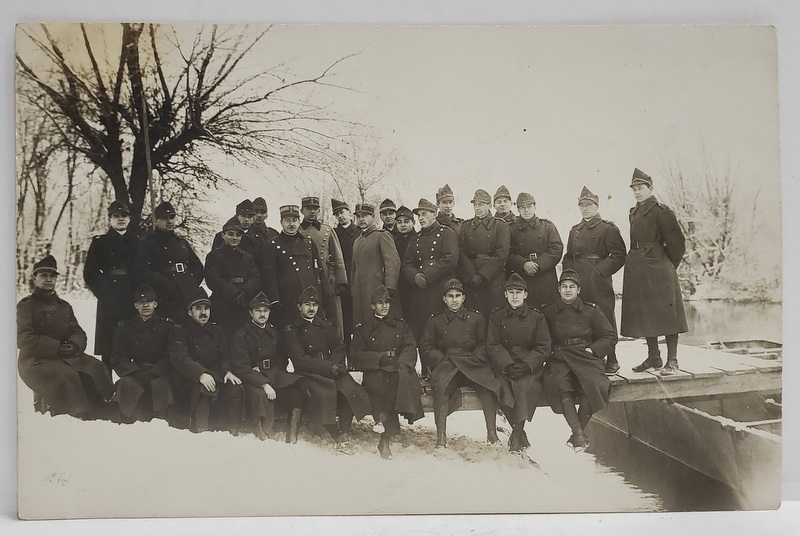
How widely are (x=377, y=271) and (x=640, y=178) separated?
1.42 m

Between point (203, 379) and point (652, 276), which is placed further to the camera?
point (652, 276)

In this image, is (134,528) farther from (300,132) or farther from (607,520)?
(607,520)

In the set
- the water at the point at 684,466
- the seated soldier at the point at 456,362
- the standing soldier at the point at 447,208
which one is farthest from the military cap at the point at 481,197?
the water at the point at 684,466

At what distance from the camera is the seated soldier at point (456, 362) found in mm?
3295

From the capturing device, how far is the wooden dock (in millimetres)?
3350

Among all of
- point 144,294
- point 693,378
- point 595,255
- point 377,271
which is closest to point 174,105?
point 144,294

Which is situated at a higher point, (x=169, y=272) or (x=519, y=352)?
(x=169, y=272)

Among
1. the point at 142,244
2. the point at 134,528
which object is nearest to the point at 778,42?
the point at 142,244

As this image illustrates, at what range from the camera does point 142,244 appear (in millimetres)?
3293

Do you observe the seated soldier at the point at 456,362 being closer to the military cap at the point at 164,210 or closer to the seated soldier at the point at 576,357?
the seated soldier at the point at 576,357

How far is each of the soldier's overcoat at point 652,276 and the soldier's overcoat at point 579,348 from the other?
0.14 m

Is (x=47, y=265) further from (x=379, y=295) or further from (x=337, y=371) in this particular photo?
(x=379, y=295)

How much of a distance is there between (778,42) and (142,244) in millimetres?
3398

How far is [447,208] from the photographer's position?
3342mm
